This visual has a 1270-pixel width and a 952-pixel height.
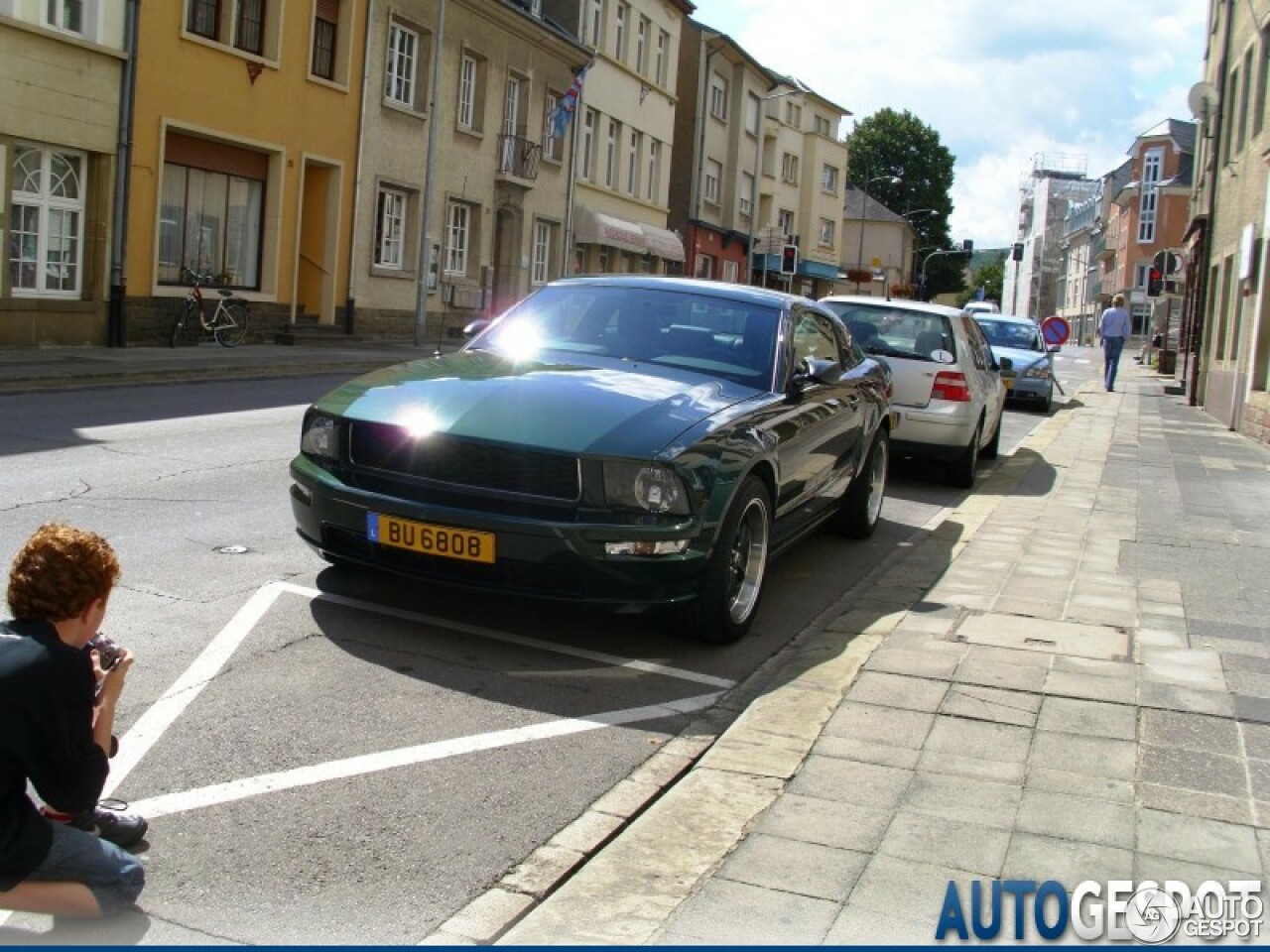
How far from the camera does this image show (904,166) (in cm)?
9525

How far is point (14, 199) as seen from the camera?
60.9ft

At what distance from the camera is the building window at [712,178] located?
5239 cm

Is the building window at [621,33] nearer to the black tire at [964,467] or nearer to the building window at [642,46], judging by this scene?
the building window at [642,46]

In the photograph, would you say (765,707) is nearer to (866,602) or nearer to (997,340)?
(866,602)

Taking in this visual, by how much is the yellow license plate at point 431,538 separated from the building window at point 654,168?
40.1m

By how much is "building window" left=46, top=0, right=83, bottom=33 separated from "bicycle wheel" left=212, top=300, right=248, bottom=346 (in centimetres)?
484

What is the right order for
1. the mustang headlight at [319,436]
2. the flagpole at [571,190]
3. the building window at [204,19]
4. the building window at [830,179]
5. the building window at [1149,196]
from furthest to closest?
the building window at [1149,196] < the building window at [830,179] < the flagpole at [571,190] < the building window at [204,19] < the mustang headlight at [319,436]

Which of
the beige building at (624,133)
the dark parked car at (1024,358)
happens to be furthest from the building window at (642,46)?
the dark parked car at (1024,358)

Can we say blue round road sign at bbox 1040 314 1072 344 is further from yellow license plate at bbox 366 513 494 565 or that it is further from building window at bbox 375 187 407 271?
yellow license plate at bbox 366 513 494 565

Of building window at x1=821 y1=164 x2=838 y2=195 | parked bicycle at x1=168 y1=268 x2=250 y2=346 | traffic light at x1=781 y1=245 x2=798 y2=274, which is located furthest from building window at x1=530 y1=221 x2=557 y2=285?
building window at x1=821 y1=164 x2=838 y2=195

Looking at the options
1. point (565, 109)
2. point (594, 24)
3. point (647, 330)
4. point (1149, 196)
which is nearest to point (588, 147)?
point (594, 24)

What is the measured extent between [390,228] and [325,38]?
4318 mm

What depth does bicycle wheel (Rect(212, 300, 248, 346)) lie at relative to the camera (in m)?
22.1

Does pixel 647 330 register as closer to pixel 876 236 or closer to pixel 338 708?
pixel 338 708
